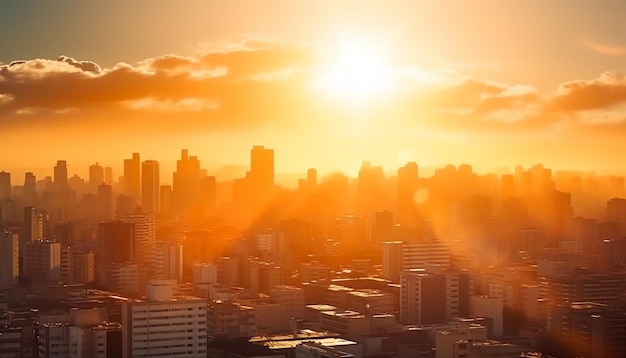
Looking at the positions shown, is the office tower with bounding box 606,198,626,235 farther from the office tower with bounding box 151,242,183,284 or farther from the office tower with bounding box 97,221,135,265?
the office tower with bounding box 97,221,135,265

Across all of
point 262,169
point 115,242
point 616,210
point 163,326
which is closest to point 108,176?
point 262,169

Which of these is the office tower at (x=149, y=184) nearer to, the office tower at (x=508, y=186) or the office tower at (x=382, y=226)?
the office tower at (x=382, y=226)

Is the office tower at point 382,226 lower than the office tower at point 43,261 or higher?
higher

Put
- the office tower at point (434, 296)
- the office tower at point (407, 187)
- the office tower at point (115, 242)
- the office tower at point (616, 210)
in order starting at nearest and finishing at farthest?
the office tower at point (434, 296) < the office tower at point (115, 242) < the office tower at point (616, 210) < the office tower at point (407, 187)

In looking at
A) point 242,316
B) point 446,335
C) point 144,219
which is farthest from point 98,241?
point 446,335

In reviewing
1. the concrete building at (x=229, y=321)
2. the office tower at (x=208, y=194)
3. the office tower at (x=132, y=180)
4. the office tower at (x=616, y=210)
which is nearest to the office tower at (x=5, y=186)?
the office tower at (x=132, y=180)

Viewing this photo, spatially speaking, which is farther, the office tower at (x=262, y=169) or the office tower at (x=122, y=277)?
the office tower at (x=262, y=169)
